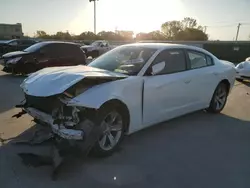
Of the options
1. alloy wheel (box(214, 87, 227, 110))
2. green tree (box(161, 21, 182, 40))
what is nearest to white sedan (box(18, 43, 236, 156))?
alloy wheel (box(214, 87, 227, 110))

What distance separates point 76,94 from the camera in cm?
373

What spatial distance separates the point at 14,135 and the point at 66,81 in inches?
64.6

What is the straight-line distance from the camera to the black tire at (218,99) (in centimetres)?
640

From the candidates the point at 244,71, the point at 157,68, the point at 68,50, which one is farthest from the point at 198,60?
the point at 68,50

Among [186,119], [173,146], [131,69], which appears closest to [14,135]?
[131,69]

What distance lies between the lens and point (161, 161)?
3.97 m

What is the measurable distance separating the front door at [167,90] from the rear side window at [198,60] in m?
0.27

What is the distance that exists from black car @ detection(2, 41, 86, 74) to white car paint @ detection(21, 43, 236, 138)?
727cm

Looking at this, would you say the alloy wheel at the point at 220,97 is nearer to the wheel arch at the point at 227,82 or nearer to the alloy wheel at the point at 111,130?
the wheel arch at the point at 227,82

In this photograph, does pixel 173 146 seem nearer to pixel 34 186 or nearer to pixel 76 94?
pixel 76 94

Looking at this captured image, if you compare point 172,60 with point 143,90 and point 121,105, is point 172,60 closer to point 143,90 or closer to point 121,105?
point 143,90

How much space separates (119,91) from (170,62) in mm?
1507

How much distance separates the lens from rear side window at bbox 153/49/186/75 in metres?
4.91

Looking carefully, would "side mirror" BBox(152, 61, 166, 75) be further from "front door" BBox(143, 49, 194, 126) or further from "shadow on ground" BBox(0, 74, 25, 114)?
"shadow on ground" BBox(0, 74, 25, 114)
